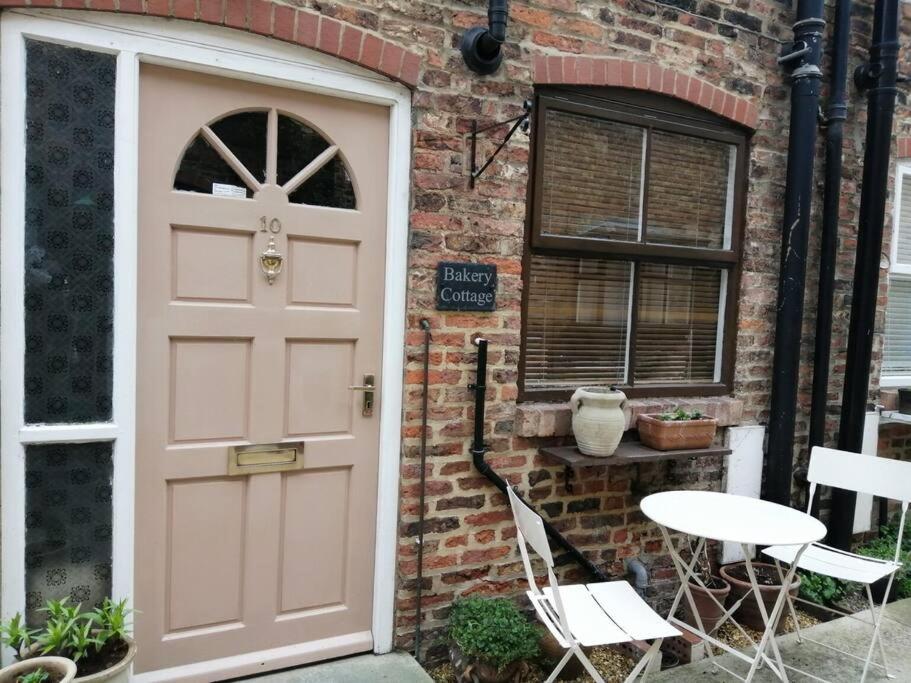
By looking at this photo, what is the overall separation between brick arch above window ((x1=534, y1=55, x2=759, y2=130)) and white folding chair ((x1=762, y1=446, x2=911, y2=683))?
1882 millimetres

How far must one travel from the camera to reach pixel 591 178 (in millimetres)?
3498

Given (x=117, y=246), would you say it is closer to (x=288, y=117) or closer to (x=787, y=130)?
Result: (x=288, y=117)

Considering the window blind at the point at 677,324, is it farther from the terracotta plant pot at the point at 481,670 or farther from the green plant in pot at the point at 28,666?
the green plant in pot at the point at 28,666

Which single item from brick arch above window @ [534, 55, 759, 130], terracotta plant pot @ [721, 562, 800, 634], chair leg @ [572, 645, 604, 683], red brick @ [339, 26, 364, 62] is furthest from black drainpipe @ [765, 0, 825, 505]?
red brick @ [339, 26, 364, 62]

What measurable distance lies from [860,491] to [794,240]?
4.60 feet

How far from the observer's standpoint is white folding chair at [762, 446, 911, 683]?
3023 mm

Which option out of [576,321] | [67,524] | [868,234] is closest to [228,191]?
[67,524]

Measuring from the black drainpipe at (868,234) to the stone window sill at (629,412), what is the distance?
0.86 m

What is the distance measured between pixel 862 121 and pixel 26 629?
5044mm

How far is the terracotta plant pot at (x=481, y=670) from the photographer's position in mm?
2902

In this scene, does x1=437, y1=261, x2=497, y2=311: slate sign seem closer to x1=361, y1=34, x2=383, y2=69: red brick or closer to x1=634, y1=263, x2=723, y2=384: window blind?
x1=361, y1=34, x2=383, y2=69: red brick

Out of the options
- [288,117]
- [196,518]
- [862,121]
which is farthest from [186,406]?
[862,121]

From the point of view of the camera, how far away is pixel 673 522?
2678 millimetres

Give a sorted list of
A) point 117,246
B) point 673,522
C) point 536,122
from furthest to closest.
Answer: point 536,122 → point 673,522 → point 117,246
